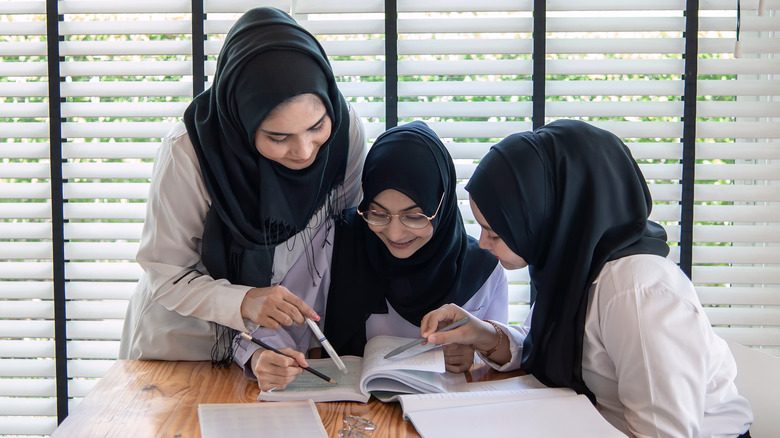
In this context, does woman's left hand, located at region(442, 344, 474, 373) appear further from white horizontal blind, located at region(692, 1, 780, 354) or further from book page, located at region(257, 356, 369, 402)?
white horizontal blind, located at region(692, 1, 780, 354)

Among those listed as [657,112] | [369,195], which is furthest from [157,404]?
[657,112]

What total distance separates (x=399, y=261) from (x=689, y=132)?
1248 mm

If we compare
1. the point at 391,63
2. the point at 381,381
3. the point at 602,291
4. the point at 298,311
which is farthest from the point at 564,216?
the point at 391,63

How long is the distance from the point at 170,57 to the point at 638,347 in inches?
83.0

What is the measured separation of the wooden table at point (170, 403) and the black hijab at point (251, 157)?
30 centimetres

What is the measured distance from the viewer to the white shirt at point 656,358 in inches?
53.3

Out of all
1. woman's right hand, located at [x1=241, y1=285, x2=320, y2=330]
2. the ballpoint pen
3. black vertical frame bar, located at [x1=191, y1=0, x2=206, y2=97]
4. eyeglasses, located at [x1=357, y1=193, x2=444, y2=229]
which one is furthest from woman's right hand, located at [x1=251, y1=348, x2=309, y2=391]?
black vertical frame bar, located at [x1=191, y1=0, x2=206, y2=97]

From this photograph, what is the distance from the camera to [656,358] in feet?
4.45

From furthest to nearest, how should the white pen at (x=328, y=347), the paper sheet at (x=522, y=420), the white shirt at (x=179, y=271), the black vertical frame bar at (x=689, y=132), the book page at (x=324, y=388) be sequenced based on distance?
the black vertical frame bar at (x=689, y=132)
the white shirt at (x=179, y=271)
the white pen at (x=328, y=347)
the book page at (x=324, y=388)
the paper sheet at (x=522, y=420)

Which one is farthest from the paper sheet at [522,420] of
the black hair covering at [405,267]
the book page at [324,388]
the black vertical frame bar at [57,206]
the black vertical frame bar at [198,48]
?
the black vertical frame bar at [57,206]

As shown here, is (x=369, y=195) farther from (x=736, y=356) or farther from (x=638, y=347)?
(x=736, y=356)

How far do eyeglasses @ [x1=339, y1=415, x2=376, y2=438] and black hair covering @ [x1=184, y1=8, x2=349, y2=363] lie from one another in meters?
0.53

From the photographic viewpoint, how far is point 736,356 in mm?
1726

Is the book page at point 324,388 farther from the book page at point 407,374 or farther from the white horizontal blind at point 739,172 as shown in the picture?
the white horizontal blind at point 739,172
